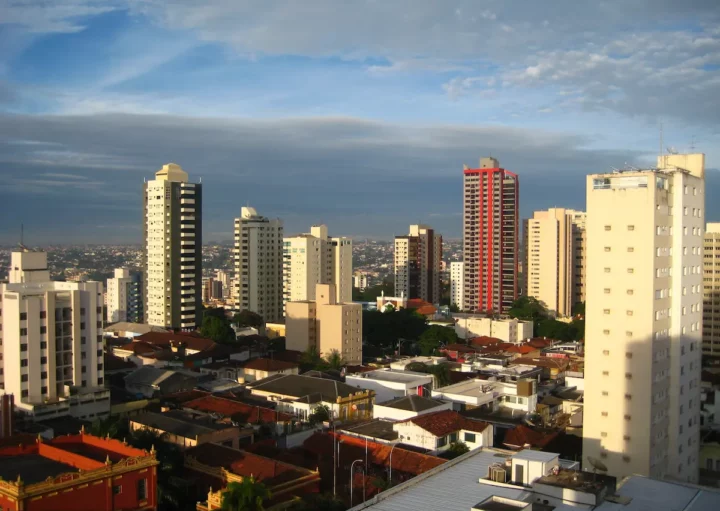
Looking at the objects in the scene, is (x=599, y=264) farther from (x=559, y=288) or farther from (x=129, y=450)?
(x=559, y=288)

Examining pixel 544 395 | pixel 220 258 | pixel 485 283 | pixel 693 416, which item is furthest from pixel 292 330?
pixel 220 258

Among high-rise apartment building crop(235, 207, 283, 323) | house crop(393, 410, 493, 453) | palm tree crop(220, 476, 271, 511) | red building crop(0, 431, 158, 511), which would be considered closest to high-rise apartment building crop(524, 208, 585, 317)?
high-rise apartment building crop(235, 207, 283, 323)

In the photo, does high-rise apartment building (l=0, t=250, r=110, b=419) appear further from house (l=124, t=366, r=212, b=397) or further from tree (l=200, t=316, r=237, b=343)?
tree (l=200, t=316, r=237, b=343)

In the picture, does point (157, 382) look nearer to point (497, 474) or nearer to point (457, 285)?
point (497, 474)

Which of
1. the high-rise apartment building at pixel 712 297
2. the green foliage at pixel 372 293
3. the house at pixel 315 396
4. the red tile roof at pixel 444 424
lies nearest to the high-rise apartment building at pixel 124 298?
the green foliage at pixel 372 293

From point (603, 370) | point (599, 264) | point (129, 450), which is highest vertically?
point (599, 264)

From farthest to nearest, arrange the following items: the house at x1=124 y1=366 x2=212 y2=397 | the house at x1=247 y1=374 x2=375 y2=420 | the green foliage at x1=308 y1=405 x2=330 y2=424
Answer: the house at x1=124 y1=366 x2=212 y2=397, the house at x1=247 y1=374 x2=375 y2=420, the green foliage at x1=308 y1=405 x2=330 y2=424
